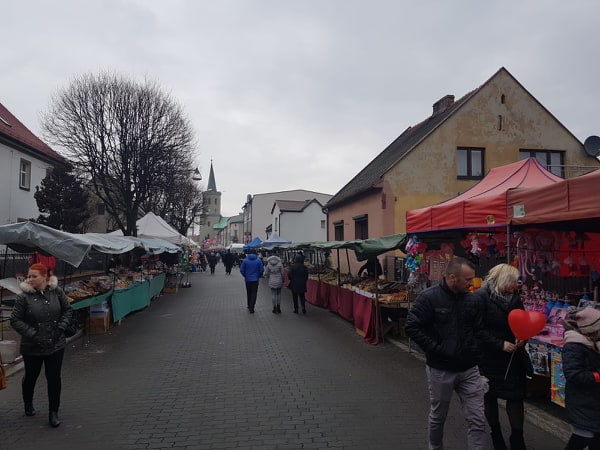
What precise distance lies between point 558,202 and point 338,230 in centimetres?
2047

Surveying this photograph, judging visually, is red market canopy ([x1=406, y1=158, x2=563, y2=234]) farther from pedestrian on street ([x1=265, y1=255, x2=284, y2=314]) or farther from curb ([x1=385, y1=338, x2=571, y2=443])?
pedestrian on street ([x1=265, y1=255, x2=284, y2=314])

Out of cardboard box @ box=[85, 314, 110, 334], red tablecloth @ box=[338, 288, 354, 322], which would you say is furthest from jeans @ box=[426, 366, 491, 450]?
cardboard box @ box=[85, 314, 110, 334]

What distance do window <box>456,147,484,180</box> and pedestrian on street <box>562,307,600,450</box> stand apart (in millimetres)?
16037

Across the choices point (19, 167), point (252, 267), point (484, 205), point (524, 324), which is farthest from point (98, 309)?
point (19, 167)

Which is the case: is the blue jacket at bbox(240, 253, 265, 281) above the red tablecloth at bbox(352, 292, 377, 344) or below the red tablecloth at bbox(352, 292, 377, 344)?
above

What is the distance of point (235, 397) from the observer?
5.98m

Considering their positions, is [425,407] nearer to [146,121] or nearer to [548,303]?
[548,303]

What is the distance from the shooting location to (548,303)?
19.2 ft

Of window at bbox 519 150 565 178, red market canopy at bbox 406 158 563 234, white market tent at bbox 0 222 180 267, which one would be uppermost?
window at bbox 519 150 565 178

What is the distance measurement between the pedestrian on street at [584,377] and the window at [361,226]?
642 inches

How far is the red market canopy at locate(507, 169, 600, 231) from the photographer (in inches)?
181

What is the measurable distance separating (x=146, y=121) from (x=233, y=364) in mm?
17086

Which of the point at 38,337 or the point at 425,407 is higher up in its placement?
the point at 38,337

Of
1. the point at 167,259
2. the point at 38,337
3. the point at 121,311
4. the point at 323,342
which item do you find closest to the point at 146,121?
the point at 167,259
